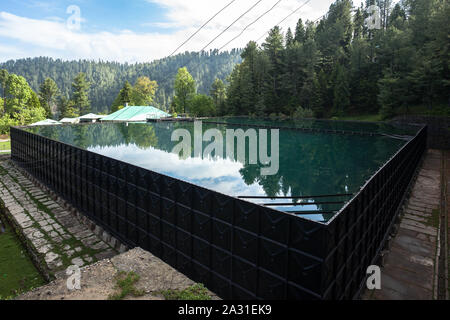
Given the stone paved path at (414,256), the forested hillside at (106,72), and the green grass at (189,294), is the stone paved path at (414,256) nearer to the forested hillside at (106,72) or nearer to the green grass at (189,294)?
the green grass at (189,294)

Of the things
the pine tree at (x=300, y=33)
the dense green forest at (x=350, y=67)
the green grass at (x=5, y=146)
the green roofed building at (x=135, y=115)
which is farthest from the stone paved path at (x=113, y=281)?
the pine tree at (x=300, y=33)

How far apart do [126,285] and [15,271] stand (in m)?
6.09

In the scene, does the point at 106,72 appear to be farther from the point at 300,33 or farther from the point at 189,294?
the point at 189,294

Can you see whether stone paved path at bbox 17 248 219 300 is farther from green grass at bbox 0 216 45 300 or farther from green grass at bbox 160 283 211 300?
green grass at bbox 0 216 45 300

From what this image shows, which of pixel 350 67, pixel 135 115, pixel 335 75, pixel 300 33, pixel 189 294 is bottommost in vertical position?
pixel 189 294

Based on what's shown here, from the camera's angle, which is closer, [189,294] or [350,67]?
[189,294]

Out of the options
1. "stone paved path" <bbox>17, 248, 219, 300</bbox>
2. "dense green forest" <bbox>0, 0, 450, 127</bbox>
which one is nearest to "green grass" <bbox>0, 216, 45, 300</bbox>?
"stone paved path" <bbox>17, 248, 219, 300</bbox>

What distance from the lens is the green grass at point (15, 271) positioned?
7965mm

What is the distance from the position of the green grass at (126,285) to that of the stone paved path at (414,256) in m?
4.39

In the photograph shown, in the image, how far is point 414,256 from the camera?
6.59 metres

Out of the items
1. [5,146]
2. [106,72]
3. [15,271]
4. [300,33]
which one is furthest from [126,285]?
[106,72]

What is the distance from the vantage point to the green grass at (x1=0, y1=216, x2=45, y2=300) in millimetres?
7965

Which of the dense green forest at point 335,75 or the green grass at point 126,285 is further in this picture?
the dense green forest at point 335,75
